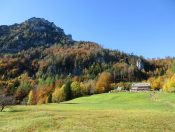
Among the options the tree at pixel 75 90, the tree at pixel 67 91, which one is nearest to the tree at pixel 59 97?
the tree at pixel 67 91

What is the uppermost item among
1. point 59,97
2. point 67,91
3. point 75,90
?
point 75,90

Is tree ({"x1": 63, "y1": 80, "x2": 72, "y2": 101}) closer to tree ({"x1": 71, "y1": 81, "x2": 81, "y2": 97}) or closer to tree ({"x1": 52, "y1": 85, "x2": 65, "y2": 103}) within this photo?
tree ({"x1": 52, "y1": 85, "x2": 65, "y2": 103})

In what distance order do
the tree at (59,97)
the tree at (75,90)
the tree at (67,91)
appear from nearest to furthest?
the tree at (59,97), the tree at (67,91), the tree at (75,90)

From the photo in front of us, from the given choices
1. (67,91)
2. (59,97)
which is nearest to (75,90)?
(67,91)

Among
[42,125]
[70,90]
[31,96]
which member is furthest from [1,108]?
[31,96]

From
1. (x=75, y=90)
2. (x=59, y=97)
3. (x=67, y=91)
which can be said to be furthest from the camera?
(x=75, y=90)

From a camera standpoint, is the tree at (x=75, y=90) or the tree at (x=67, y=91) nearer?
the tree at (x=67, y=91)

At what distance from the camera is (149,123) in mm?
→ 48312

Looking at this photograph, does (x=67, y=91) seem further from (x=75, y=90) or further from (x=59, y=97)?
(x=75, y=90)

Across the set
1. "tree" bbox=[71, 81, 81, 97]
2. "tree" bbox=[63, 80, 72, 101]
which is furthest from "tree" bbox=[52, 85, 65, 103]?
"tree" bbox=[71, 81, 81, 97]

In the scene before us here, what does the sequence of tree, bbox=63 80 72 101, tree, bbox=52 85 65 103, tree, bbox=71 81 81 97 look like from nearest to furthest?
1. tree, bbox=52 85 65 103
2. tree, bbox=63 80 72 101
3. tree, bbox=71 81 81 97

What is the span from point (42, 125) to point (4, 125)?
7.07 metres

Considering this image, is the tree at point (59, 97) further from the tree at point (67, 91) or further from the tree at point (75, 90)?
the tree at point (75, 90)

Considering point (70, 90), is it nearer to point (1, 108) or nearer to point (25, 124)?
point (1, 108)
